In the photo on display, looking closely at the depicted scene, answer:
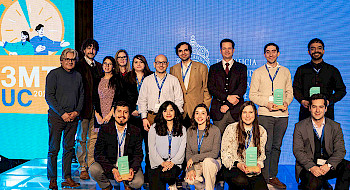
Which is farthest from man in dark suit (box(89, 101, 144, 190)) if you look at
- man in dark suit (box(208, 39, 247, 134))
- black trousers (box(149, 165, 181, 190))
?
man in dark suit (box(208, 39, 247, 134))

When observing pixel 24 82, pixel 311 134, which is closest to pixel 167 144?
pixel 311 134

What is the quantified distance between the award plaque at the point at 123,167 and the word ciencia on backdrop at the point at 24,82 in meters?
2.83

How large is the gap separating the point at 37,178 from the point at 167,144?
6.38ft

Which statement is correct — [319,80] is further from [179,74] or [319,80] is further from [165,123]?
[165,123]

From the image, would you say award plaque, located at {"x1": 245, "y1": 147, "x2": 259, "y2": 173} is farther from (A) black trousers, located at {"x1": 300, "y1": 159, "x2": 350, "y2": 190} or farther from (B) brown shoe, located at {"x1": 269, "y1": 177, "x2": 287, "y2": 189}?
(B) brown shoe, located at {"x1": 269, "y1": 177, "x2": 287, "y2": 189}

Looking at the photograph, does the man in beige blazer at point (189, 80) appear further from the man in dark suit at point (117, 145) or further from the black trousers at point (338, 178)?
the black trousers at point (338, 178)

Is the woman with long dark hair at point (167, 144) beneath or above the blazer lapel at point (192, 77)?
beneath

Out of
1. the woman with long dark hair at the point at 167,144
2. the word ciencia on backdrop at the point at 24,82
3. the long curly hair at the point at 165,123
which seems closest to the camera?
the woman with long dark hair at the point at 167,144

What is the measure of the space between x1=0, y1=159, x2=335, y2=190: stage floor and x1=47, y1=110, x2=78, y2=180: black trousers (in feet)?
0.93

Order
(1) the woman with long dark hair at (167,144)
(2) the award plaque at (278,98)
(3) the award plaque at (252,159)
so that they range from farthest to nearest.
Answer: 1. (2) the award plaque at (278,98)
2. (1) the woman with long dark hair at (167,144)
3. (3) the award plaque at (252,159)

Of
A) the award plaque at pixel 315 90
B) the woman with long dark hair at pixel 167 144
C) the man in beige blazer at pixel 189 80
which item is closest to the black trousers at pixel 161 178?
the woman with long dark hair at pixel 167 144

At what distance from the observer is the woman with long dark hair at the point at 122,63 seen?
12.1ft

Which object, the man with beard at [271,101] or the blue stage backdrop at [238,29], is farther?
the blue stage backdrop at [238,29]

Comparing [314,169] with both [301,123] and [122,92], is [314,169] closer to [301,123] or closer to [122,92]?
[301,123]
